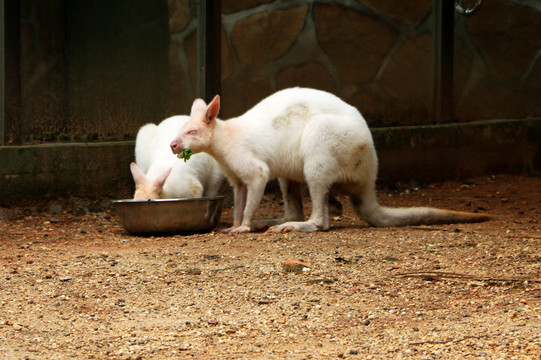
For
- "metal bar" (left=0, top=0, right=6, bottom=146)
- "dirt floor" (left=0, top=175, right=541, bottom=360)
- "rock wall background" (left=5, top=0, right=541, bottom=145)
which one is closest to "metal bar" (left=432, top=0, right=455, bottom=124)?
"rock wall background" (left=5, top=0, right=541, bottom=145)

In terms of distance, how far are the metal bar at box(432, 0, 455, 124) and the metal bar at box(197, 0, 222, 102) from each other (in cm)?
222

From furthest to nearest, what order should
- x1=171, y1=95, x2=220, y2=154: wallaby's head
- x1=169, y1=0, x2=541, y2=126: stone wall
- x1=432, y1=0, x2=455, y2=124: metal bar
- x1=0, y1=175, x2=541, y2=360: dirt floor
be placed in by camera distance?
x1=432, y1=0, x2=455, y2=124: metal bar < x1=169, y1=0, x2=541, y2=126: stone wall < x1=171, y1=95, x2=220, y2=154: wallaby's head < x1=0, y1=175, x2=541, y2=360: dirt floor

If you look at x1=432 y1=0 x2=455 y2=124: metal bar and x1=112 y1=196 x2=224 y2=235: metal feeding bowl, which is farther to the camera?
x1=432 y1=0 x2=455 y2=124: metal bar

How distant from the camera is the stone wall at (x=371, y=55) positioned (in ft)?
25.3

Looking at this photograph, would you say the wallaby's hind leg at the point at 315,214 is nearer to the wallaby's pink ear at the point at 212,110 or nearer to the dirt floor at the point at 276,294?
the dirt floor at the point at 276,294

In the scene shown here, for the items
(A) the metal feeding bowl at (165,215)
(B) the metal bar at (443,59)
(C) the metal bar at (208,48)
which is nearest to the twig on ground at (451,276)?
(A) the metal feeding bowl at (165,215)

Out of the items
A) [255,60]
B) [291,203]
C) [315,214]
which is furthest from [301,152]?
[255,60]

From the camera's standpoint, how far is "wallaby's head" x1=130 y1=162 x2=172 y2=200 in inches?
224

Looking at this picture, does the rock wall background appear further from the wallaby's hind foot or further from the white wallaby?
the wallaby's hind foot

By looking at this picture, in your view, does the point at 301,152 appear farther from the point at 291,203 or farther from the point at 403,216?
the point at 403,216

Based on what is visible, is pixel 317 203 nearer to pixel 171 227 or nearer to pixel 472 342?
pixel 171 227

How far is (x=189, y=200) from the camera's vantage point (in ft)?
18.1

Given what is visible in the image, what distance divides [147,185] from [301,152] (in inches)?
41.2

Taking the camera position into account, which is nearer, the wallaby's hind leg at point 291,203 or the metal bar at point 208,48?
the wallaby's hind leg at point 291,203
